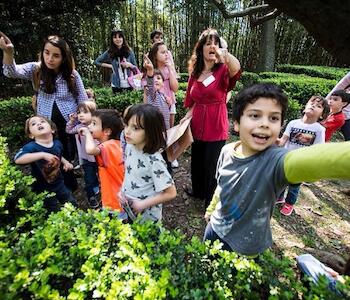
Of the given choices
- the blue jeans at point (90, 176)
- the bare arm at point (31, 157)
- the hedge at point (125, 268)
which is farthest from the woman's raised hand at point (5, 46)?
the hedge at point (125, 268)

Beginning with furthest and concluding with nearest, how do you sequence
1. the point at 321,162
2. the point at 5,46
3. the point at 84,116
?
the point at 84,116 < the point at 5,46 < the point at 321,162

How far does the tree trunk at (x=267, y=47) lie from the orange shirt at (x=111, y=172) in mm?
12369

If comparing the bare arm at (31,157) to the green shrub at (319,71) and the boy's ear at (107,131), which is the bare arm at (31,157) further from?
the green shrub at (319,71)

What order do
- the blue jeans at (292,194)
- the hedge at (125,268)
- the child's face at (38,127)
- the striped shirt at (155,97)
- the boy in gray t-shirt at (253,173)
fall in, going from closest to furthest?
the hedge at (125,268), the boy in gray t-shirt at (253,173), the child's face at (38,127), the blue jeans at (292,194), the striped shirt at (155,97)

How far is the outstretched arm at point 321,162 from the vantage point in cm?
91

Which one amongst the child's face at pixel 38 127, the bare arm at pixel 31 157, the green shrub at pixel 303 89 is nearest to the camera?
the bare arm at pixel 31 157

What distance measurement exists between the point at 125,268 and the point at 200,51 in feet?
8.10

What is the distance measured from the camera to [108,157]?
265 centimetres

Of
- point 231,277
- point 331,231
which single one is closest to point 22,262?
point 231,277

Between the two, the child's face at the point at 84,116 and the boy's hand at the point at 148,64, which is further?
the boy's hand at the point at 148,64

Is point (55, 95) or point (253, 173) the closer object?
point (253, 173)

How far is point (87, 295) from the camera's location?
1406 millimetres

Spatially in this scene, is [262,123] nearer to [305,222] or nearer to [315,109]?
[315,109]

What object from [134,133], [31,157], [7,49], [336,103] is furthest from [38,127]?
[336,103]
